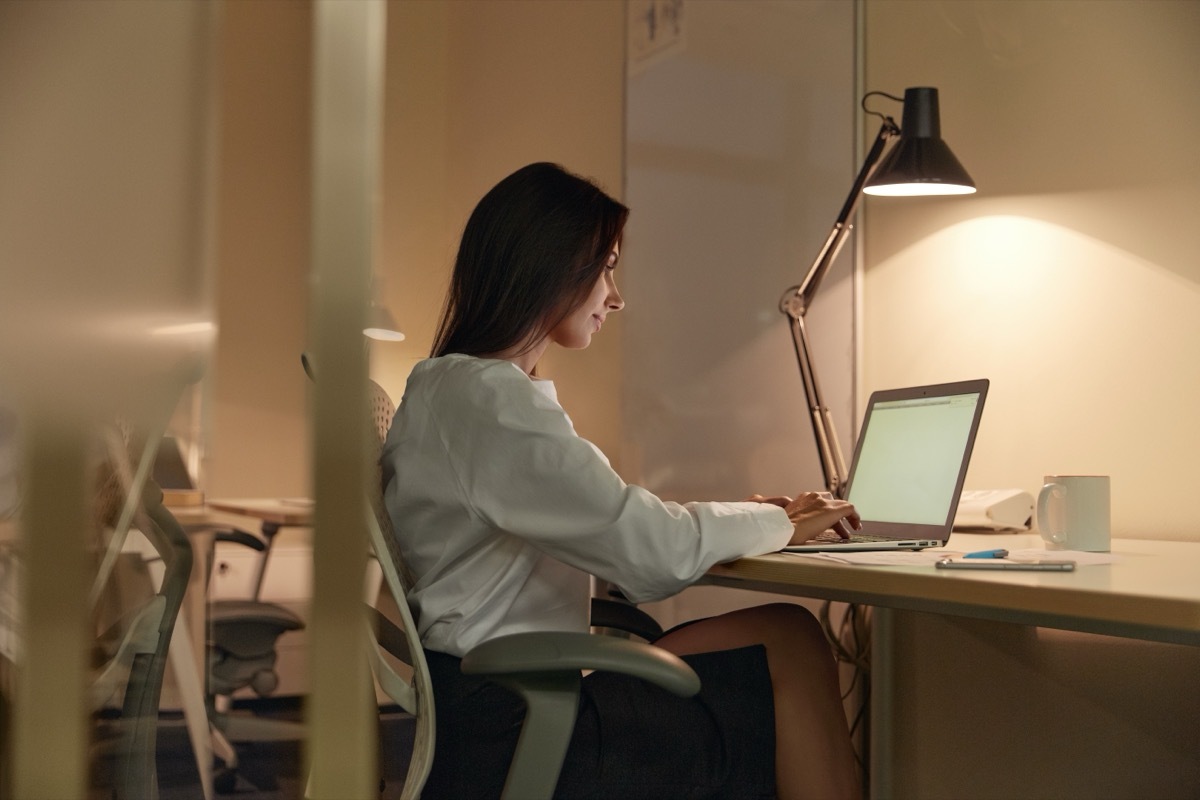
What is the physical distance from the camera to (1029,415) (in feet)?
6.74

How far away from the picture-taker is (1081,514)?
1.50m

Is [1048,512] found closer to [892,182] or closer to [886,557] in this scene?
[886,557]

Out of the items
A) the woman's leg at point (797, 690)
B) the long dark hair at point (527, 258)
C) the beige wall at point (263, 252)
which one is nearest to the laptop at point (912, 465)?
the woman's leg at point (797, 690)

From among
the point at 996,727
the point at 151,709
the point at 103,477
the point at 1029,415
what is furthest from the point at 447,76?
the point at 103,477

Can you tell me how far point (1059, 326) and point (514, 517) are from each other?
3.75 ft

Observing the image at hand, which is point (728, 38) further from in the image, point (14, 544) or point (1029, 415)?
point (14, 544)

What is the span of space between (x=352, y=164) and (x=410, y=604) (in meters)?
0.73

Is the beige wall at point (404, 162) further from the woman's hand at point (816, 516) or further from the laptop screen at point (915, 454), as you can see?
the laptop screen at point (915, 454)

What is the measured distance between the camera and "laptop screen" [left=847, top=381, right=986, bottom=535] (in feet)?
5.54

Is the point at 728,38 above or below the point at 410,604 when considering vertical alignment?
above

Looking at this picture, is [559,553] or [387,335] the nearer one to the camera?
[559,553]

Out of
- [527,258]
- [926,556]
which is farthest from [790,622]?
[527,258]

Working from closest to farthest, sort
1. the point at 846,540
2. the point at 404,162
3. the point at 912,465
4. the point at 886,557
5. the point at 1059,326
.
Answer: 1. the point at 886,557
2. the point at 846,540
3. the point at 912,465
4. the point at 1059,326
5. the point at 404,162

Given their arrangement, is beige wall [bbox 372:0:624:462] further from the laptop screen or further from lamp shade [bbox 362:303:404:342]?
the laptop screen
